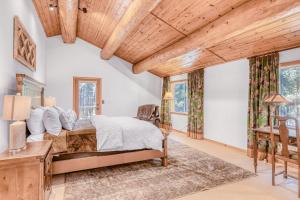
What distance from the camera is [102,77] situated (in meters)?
6.57

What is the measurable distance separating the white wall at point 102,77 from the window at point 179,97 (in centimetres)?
79

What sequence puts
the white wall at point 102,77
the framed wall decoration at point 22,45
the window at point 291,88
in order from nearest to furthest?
the framed wall decoration at point 22,45 → the window at point 291,88 → the white wall at point 102,77

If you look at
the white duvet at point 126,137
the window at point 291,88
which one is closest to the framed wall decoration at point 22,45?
the white duvet at point 126,137

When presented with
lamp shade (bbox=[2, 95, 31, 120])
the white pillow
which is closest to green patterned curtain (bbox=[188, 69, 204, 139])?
the white pillow

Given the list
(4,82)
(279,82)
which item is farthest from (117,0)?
(279,82)

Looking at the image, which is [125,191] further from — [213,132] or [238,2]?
[213,132]

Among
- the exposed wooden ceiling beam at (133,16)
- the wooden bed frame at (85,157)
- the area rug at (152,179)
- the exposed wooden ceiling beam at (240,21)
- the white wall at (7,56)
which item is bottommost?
the area rug at (152,179)

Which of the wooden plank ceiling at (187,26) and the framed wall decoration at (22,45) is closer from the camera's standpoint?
the framed wall decoration at (22,45)

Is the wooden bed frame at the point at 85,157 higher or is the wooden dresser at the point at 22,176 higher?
the wooden dresser at the point at 22,176

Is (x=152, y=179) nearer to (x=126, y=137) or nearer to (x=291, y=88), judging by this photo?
(x=126, y=137)

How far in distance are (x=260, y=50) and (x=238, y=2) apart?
1.51m

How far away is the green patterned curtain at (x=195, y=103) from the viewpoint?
5.65 metres

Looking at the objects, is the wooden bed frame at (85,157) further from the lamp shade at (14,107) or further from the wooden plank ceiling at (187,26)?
the wooden plank ceiling at (187,26)

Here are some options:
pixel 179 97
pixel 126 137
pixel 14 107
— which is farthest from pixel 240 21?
pixel 179 97
